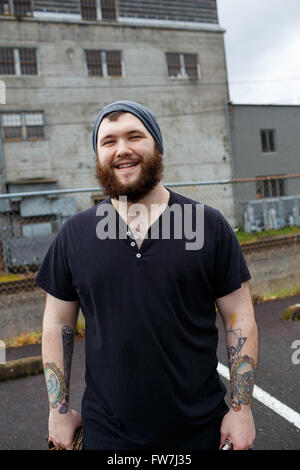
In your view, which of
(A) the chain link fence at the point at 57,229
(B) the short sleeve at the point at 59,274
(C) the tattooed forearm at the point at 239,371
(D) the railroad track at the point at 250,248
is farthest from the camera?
(D) the railroad track at the point at 250,248

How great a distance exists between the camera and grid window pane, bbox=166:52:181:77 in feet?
69.6

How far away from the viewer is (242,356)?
199cm

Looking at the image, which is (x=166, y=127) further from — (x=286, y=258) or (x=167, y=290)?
(x=167, y=290)

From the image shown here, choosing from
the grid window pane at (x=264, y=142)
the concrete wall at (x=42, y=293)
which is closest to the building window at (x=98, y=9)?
the grid window pane at (x=264, y=142)

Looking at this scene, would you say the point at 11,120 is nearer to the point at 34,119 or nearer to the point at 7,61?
the point at 34,119

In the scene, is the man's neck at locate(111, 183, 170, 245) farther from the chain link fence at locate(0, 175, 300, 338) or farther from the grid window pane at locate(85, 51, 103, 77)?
the grid window pane at locate(85, 51, 103, 77)

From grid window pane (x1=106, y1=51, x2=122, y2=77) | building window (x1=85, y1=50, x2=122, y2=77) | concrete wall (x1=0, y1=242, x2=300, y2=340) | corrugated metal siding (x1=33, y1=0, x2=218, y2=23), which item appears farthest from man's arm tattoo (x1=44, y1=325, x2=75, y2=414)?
corrugated metal siding (x1=33, y1=0, x2=218, y2=23)

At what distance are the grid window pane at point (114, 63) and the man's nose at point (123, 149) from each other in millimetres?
19930

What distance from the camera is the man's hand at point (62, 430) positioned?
1938 millimetres

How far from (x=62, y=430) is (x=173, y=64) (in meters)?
22.2

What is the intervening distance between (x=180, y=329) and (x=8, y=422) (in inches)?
110

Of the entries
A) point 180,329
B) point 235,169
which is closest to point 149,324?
point 180,329

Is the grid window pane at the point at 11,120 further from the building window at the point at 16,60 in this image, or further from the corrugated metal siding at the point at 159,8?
the corrugated metal siding at the point at 159,8

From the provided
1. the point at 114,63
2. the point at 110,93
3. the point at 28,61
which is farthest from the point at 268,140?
the point at 28,61
